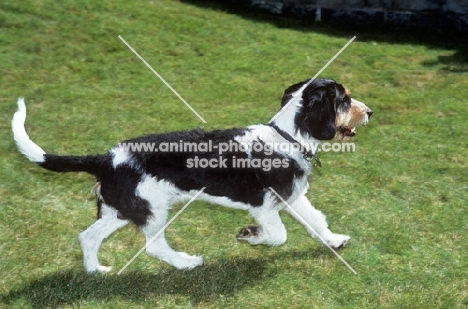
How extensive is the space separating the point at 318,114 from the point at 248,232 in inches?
49.2

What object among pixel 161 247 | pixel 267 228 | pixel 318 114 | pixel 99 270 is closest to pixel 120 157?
pixel 161 247

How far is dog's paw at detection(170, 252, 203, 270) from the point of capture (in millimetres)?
4844

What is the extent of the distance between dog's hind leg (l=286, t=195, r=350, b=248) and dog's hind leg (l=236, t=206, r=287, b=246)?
285mm

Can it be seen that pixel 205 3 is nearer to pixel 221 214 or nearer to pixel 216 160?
pixel 221 214

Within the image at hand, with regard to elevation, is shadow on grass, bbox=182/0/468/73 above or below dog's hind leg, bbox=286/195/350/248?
above

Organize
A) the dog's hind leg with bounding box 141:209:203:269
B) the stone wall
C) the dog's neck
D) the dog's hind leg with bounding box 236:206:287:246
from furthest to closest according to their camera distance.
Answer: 1. the stone wall
2. the dog's hind leg with bounding box 236:206:287:246
3. the dog's neck
4. the dog's hind leg with bounding box 141:209:203:269

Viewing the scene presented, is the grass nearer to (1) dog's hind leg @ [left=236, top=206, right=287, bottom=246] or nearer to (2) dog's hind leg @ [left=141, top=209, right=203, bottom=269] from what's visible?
(2) dog's hind leg @ [left=141, top=209, right=203, bottom=269]

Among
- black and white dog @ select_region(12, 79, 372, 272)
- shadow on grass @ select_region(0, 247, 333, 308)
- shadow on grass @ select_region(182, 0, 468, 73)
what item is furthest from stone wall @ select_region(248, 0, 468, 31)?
shadow on grass @ select_region(0, 247, 333, 308)

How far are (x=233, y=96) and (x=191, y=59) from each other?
5.12 feet

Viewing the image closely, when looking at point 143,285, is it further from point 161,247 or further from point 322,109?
point 322,109

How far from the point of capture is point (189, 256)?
4.98 m

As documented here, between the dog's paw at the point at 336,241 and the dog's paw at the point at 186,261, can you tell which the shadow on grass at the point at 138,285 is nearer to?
the dog's paw at the point at 186,261

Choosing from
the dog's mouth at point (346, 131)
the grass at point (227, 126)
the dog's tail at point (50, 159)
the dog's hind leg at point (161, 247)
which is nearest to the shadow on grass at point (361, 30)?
the grass at point (227, 126)

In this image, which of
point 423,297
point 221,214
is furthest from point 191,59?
point 423,297
